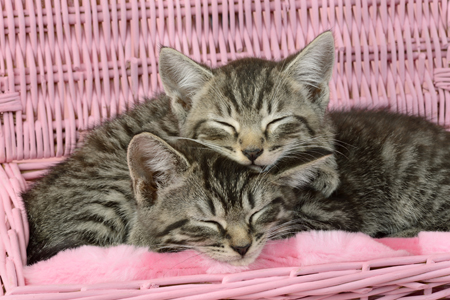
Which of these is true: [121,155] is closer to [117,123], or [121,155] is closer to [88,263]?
[117,123]

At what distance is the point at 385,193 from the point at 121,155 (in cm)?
86

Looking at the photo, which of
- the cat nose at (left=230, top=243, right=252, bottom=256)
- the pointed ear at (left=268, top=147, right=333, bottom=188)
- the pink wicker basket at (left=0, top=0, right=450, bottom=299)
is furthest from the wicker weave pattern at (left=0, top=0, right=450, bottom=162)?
the cat nose at (left=230, top=243, right=252, bottom=256)

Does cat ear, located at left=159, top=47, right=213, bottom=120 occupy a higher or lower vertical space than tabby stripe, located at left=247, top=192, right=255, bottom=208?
higher

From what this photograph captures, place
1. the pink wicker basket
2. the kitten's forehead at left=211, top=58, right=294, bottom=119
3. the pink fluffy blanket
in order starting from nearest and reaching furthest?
the pink fluffy blanket → the kitten's forehead at left=211, top=58, right=294, bottom=119 → the pink wicker basket

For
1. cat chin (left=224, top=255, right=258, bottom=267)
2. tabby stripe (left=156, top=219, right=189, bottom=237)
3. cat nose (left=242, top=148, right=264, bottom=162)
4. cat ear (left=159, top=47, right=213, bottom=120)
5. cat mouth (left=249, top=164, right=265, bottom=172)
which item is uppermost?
cat ear (left=159, top=47, right=213, bottom=120)

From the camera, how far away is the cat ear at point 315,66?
1532 mm

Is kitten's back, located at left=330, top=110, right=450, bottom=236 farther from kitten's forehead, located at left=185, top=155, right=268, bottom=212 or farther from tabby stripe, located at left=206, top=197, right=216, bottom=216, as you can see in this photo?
tabby stripe, located at left=206, top=197, right=216, bottom=216

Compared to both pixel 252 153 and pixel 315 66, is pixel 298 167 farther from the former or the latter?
pixel 315 66

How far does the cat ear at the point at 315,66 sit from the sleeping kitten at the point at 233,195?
0.20m

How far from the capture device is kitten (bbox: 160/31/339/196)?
145 centimetres

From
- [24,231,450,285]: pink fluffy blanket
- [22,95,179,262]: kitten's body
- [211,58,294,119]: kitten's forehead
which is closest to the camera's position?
[24,231,450,285]: pink fluffy blanket

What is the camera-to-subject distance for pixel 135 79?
6.72 feet

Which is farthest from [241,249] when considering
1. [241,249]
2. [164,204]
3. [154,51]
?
Result: [154,51]

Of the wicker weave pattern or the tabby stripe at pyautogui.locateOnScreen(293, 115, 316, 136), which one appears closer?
the tabby stripe at pyautogui.locateOnScreen(293, 115, 316, 136)
